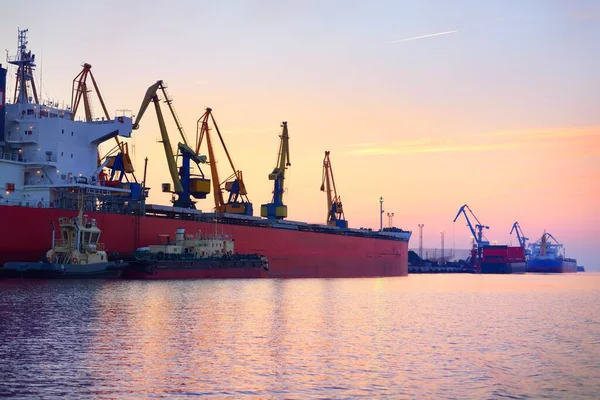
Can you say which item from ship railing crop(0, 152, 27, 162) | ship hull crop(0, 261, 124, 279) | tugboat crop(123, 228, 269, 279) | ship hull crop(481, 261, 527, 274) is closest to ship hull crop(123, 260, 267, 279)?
tugboat crop(123, 228, 269, 279)

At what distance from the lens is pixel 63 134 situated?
6050cm

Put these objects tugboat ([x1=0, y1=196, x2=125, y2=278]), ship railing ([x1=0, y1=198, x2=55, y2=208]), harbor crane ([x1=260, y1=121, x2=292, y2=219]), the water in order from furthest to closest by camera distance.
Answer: harbor crane ([x1=260, y1=121, x2=292, y2=219]) → ship railing ([x1=0, y1=198, x2=55, y2=208]) → tugboat ([x1=0, y1=196, x2=125, y2=278]) → the water

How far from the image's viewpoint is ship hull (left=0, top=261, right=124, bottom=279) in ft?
166

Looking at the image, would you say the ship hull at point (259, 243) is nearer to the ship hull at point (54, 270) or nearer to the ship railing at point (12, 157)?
the ship hull at point (54, 270)

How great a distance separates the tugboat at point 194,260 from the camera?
59500 mm

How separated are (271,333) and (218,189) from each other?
2643 inches

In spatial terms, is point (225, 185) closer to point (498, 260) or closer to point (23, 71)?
point (23, 71)

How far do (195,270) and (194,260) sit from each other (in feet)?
4.17

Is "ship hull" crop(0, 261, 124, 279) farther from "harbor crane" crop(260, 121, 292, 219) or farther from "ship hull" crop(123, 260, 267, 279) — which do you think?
"harbor crane" crop(260, 121, 292, 219)

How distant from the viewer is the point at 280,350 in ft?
79.3

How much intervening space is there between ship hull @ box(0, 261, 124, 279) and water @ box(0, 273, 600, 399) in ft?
29.0

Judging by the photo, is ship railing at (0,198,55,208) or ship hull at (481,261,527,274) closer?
ship railing at (0,198,55,208)

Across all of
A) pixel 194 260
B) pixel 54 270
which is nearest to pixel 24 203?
pixel 54 270

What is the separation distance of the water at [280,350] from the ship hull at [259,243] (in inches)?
417
